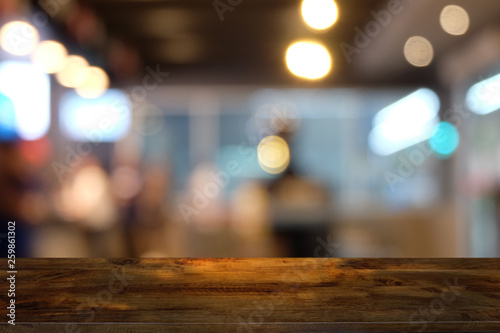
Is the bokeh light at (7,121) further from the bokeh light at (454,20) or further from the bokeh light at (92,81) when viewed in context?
the bokeh light at (454,20)

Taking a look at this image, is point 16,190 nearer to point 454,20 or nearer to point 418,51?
point 454,20

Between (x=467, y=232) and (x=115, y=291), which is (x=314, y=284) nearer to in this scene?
(x=115, y=291)

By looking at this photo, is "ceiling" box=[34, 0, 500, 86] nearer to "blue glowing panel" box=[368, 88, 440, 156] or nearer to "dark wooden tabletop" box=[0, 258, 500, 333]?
"blue glowing panel" box=[368, 88, 440, 156]

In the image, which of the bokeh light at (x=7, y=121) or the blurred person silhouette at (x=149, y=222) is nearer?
the bokeh light at (x=7, y=121)

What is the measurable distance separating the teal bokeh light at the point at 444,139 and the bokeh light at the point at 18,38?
15.1 ft

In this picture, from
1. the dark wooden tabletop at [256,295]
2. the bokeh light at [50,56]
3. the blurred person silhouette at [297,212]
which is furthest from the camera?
the bokeh light at [50,56]

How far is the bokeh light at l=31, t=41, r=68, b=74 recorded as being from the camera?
362cm

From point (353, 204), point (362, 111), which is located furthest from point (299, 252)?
point (362, 111)

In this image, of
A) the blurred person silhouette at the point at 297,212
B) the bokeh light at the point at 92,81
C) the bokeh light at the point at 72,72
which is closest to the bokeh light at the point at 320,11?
the blurred person silhouette at the point at 297,212

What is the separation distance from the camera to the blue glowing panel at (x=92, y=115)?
6.17 m

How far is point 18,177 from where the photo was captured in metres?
2.60

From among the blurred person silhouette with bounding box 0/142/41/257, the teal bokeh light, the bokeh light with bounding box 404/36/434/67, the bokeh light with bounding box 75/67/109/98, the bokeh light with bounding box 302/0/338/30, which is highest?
the bokeh light with bounding box 404/36/434/67

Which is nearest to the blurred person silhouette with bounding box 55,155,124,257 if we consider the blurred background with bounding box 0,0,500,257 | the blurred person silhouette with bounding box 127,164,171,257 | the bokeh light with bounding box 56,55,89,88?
the blurred background with bounding box 0,0,500,257

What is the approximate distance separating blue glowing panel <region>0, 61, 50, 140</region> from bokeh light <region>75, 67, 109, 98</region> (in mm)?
653
